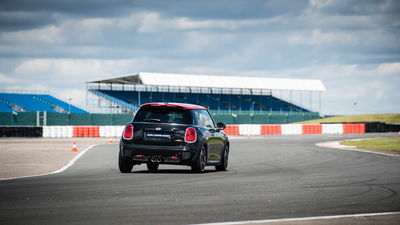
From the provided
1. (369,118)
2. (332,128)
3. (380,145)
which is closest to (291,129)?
(332,128)

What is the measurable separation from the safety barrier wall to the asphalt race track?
27.3m

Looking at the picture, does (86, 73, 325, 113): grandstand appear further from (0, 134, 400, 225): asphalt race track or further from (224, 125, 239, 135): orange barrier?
(0, 134, 400, 225): asphalt race track

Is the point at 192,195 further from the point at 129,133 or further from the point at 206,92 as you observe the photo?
the point at 206,92

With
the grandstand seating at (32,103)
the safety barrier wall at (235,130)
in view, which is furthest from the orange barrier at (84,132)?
the grandstand seating at (32,103)

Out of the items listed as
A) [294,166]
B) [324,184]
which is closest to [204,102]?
[294,166]

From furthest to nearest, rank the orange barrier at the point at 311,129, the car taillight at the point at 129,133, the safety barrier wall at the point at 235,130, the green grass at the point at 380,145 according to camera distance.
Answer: the orange barrier at the point at 311,129, the safety barrier wall at the point at 235,130, the green grass at the point at 380,145, the car taillight at the point at 129,133

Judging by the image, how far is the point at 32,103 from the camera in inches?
2576

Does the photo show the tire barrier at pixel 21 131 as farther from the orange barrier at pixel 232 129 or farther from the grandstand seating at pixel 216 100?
the grandstand seating at pixel 216 100

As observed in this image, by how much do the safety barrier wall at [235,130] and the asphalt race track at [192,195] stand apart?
89.5 ft

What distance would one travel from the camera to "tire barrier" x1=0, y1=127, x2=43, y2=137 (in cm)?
4069

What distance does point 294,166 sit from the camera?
648 inches

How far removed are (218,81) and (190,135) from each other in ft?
196

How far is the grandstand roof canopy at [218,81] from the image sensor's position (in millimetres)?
67125

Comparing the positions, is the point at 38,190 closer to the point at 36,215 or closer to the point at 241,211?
the point at 36,215
